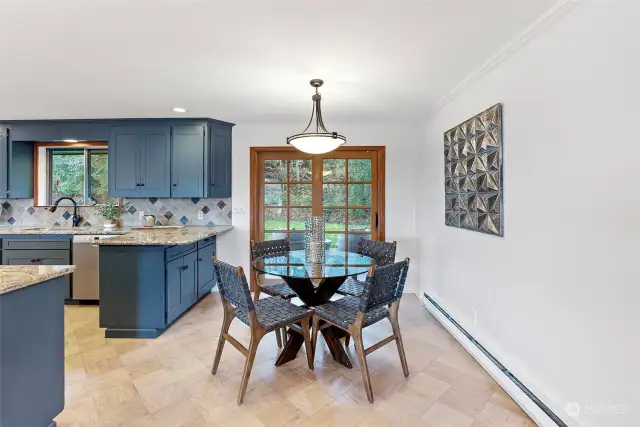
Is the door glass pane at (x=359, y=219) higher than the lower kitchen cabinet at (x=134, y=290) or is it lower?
higher

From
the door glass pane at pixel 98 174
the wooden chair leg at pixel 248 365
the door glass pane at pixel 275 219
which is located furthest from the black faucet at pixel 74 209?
the wooden chair leg at pixel 248 365

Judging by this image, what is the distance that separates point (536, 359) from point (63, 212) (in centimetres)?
514

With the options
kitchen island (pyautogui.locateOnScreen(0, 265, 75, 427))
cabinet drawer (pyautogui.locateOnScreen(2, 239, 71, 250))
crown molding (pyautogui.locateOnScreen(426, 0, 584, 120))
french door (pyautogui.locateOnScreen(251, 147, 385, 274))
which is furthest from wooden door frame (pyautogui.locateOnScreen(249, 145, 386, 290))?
kitchen island (pyautogui.locateOnScreen(0, 265, 75, 427))

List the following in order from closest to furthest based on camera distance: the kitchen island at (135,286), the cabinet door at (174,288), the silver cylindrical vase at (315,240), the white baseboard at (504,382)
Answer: the white baseboard at (504,382) → the silver cylindrical vase at (315,240) → the kitchen island at (135,286) → the cabinet door at (174,288)

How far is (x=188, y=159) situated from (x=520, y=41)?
10.8 feet

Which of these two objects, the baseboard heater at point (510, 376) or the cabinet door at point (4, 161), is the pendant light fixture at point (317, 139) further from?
the cabinet door at point (4, 161)

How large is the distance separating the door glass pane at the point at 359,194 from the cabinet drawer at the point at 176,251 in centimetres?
200

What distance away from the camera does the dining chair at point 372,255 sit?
2.48m

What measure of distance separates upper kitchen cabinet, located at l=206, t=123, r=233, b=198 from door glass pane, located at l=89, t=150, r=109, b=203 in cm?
150

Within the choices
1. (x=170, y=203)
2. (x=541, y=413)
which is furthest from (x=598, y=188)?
(x=170, y=203)

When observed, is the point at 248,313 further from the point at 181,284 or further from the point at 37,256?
the point at 37,256

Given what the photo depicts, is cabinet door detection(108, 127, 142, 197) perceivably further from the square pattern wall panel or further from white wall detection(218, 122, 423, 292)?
the square pattern wall panel

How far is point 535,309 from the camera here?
1.72 m

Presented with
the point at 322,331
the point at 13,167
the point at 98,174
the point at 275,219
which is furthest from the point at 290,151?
the point at 13,167
